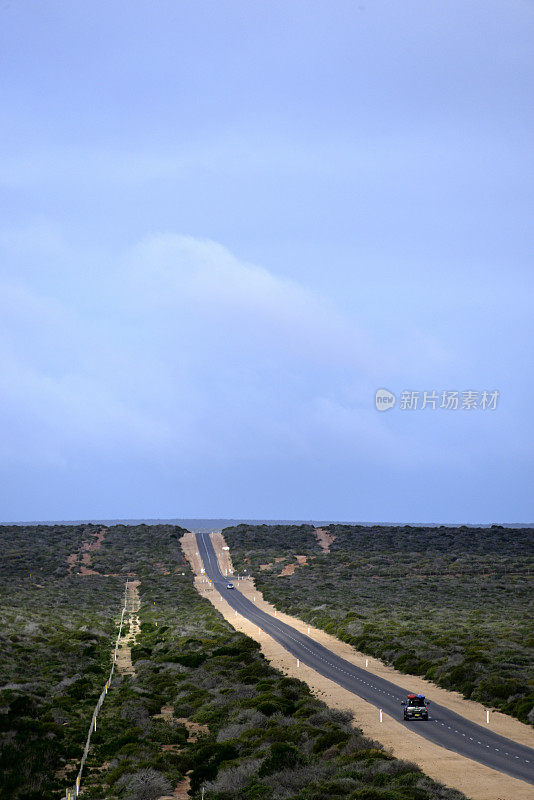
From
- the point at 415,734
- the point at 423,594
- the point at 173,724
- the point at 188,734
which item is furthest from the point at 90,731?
the point at 423,594

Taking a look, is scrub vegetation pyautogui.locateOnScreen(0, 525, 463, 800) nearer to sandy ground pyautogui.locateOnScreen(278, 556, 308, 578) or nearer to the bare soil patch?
the bare soil patch

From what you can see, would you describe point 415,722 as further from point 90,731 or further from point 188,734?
point 90,731

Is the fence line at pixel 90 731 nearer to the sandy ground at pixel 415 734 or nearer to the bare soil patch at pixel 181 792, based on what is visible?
the bare soil patch at pixel 181 792

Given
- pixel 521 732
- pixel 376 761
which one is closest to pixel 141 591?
pixel 521 732

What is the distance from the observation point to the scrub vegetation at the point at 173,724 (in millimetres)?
25719

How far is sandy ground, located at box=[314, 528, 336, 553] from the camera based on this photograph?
15675 cm

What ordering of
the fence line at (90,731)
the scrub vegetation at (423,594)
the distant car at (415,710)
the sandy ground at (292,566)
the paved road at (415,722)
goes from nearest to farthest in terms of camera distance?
the fence line at (90,731)
the paved road at (415,722)
the distant car at (415,710)
the scrub vegetation at (423,594)
the sandy ground at (292,566)

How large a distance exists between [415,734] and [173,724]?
1166 centimetres

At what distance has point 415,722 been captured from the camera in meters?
38.2

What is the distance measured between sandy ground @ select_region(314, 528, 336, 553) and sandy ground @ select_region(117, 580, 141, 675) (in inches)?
2017

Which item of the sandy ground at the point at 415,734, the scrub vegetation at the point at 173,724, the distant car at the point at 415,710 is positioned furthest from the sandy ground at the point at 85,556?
the distant car at the point at 415,710

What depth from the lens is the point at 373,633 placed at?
68.2 meters

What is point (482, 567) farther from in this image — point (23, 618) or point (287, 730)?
point (287, 730)

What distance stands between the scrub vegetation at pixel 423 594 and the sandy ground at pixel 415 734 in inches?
53.6
